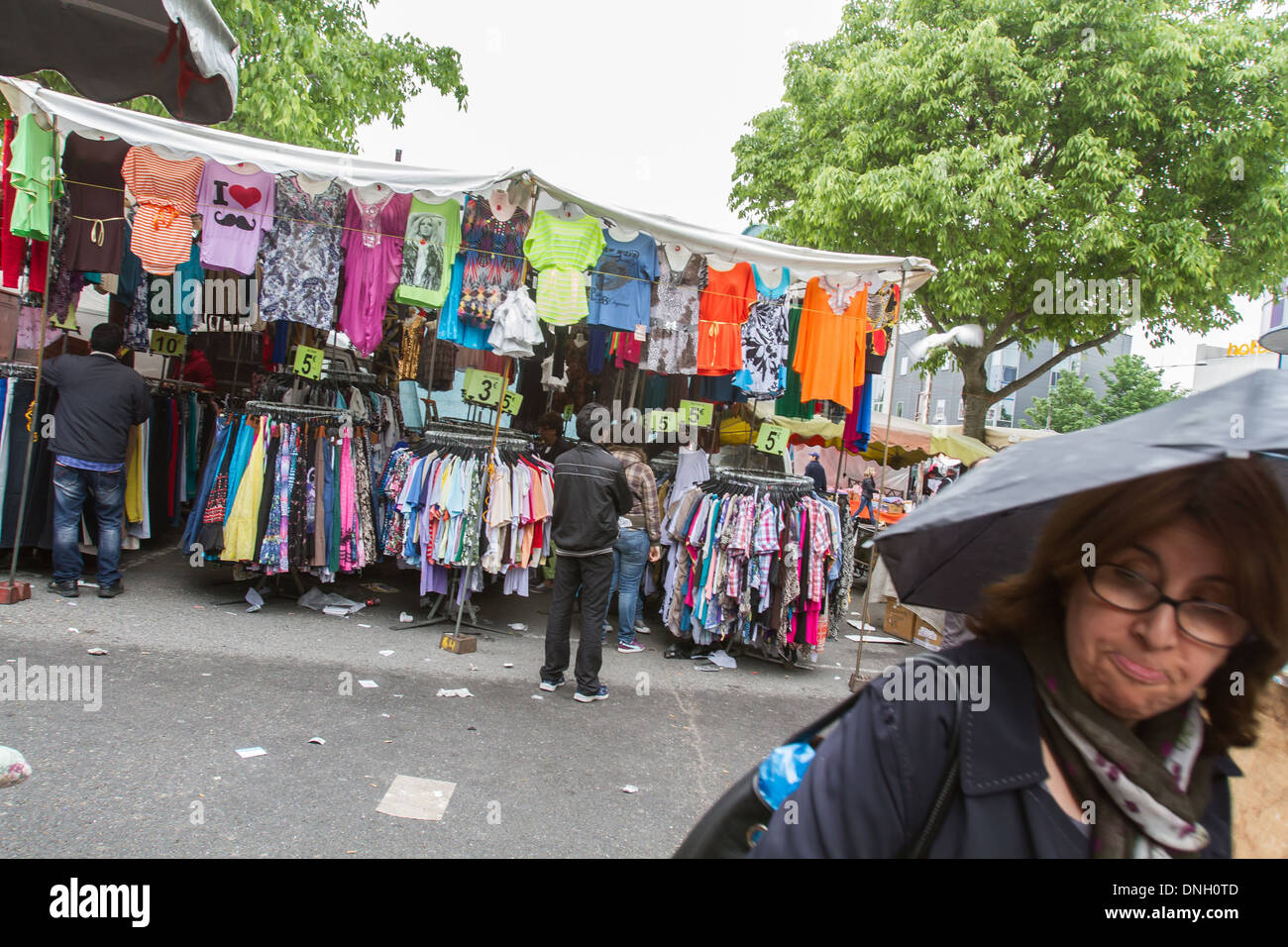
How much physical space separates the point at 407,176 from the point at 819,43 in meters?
12.9

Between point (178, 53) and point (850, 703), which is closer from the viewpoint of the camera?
point (850, 703)

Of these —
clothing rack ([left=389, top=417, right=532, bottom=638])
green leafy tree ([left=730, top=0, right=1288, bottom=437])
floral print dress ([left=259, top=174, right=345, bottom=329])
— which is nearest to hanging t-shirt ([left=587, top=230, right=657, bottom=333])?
clothing rack ([left=389, top=417, right=532, bottom=638])

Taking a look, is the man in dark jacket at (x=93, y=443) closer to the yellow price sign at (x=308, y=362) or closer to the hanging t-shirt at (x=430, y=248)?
the yellow price sign at (x=308, y=362)

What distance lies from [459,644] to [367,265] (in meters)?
3.39

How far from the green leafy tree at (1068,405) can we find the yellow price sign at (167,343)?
137 feet

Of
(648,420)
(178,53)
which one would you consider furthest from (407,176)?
(648,420)

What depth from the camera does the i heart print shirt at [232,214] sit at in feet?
20.8

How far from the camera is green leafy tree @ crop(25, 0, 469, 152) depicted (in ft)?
29.8

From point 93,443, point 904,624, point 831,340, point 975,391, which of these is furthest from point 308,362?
point 975,391

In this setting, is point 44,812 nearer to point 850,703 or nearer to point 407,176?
point 850,703

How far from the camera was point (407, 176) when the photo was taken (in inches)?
228

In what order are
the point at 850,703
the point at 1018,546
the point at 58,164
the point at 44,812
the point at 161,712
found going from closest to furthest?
1. the point at 850,703
2. the point at 1018,546
3. the point at 44,812
4. the point at 161,712
5. the point at 58,164

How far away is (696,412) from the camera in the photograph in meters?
8.18

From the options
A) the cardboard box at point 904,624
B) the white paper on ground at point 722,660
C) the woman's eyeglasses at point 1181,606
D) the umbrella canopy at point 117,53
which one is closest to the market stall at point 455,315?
the white paper on ground at point 722,660
